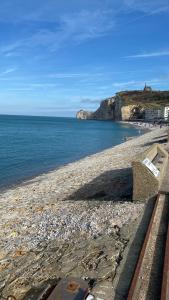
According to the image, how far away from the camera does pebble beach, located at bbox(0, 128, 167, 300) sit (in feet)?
26.8

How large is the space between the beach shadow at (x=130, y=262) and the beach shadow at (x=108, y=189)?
3.47 m

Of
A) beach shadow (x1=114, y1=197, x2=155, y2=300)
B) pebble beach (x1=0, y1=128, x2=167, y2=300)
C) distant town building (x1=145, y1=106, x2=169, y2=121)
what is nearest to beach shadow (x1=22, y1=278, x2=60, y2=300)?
pebble beach (x1=0, y1=128, x2=167, y2=300)

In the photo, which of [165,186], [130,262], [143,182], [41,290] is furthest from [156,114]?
[41,290]

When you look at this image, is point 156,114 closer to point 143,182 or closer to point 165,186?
point 165,186

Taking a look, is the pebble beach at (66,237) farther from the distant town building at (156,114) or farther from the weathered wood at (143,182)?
the distant town building at (156,114)

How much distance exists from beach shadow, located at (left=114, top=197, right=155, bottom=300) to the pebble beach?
6.7 inches

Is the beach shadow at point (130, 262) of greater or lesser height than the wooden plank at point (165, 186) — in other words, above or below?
below

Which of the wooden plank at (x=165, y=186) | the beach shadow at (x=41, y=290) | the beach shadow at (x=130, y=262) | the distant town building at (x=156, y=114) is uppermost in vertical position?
the distant town building at (x=156, y=114)

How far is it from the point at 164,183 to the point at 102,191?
321 centimetres

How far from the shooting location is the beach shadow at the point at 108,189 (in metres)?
15.3

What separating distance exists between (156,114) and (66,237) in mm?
174090

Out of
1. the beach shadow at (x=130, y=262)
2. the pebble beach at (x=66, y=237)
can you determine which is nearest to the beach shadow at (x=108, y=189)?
the pebble beach at (x=66, y=237)

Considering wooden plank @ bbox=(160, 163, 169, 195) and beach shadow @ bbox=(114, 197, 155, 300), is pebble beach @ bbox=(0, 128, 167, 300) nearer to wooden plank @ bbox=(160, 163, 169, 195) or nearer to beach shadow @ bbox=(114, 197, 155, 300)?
beach shadow @ bbox=(114, 197, 155, 300)

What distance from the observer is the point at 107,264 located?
8.50m
